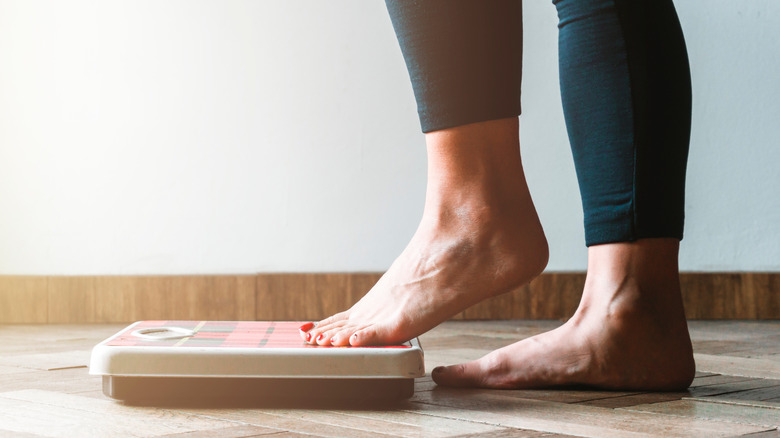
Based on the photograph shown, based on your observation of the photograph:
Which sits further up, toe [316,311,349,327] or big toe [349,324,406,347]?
toe [316,311,349,327]

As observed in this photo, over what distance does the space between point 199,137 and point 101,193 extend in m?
0.21

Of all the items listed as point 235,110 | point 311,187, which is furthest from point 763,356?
point 235,110

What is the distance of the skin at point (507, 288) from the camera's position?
27.1 inches

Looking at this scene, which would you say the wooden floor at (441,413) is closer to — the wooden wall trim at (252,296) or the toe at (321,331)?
the toe at (321,331)

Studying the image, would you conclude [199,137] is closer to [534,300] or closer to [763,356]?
[534,300]

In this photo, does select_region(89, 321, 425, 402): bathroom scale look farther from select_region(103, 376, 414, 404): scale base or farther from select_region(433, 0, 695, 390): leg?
select_region(433, 0, 695, 390): leg

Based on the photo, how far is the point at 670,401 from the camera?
2.10 ft

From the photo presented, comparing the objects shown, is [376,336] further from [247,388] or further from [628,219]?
[628,219]

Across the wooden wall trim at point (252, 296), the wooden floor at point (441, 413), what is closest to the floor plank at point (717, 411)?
the wooden floor at point (441, 413)

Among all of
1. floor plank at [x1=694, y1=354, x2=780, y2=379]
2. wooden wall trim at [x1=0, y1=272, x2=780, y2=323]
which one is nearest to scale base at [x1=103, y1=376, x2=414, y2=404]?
floor plank at [x1=694, y1=354, x2=780, y2=379]

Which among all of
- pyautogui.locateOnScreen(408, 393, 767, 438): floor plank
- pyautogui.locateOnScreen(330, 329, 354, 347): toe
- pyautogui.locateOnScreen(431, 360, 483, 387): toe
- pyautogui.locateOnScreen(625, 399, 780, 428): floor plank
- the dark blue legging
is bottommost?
pyautogui.locateOnScreen(625, 399, 780, 428): floor plank

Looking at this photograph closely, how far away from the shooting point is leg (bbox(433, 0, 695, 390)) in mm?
689

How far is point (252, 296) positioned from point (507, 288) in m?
0.88

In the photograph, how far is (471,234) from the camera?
0.72 m
